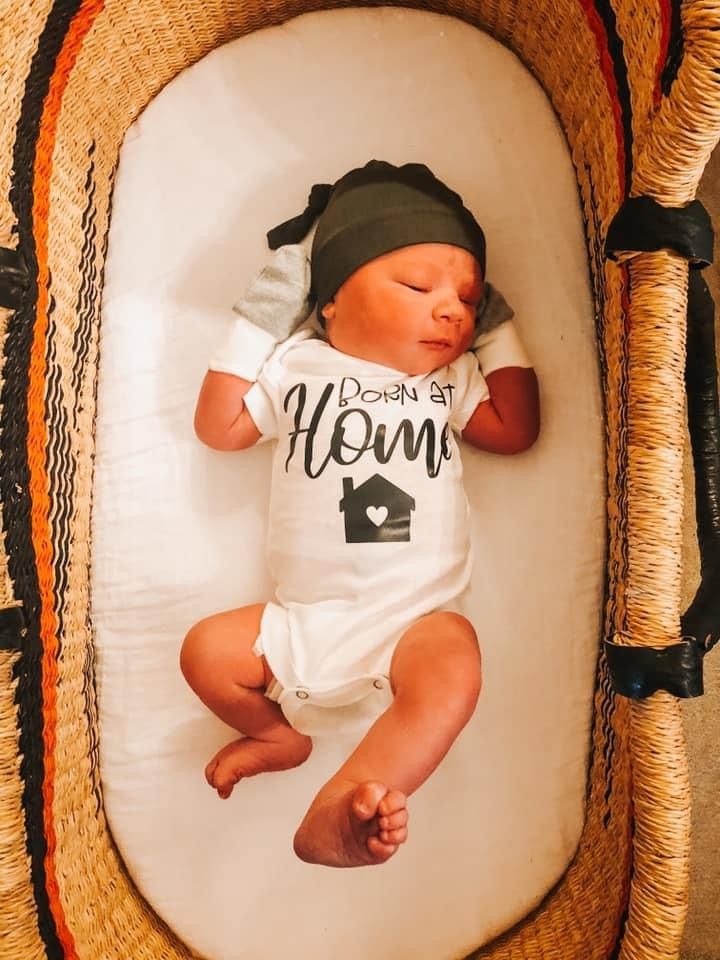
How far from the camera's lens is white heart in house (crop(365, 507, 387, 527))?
1.09 metres

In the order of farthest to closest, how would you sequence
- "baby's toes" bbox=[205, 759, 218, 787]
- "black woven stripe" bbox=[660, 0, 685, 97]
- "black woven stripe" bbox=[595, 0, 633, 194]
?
"baby's toes" bbox=[205, 759, 218, 787] < "black woven stripe" bbox=[595, 0, 633, 194] < "black woven stripe" bbox=[660, 0, 685, 97]

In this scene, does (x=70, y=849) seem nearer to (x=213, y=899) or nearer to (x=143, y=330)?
(x=213, y=899)

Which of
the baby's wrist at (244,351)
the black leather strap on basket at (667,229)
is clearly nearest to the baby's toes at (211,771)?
the baby's wrist at (244,351)

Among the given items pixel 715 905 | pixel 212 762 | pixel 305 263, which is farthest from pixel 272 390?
pixel 715 905

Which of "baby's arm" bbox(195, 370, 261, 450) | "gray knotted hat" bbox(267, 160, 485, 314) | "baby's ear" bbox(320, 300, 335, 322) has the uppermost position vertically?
"gray knotted hat" bbox(267, 160, 485, 314)

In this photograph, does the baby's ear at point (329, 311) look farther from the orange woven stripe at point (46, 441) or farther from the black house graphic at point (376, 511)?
the orange woven stripe at point (46, 441)

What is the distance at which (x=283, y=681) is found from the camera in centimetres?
106

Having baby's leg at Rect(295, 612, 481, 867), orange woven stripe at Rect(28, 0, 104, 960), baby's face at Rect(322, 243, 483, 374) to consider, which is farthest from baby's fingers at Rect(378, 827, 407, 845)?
baby's face at Rect(322, 243, 483, 374)

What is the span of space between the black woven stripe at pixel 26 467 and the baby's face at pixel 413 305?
40 centimetres

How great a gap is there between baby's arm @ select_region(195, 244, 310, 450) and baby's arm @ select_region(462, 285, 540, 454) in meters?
0.24

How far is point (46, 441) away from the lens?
1.16 m

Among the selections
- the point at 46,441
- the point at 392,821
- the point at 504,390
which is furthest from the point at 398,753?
the point at 46,441

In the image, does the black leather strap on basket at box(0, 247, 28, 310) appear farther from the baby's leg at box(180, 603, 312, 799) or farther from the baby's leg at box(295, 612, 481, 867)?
the baby's leg at box(295, 612, 481, 867)

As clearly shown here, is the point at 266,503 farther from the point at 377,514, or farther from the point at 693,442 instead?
the point at 693,442
